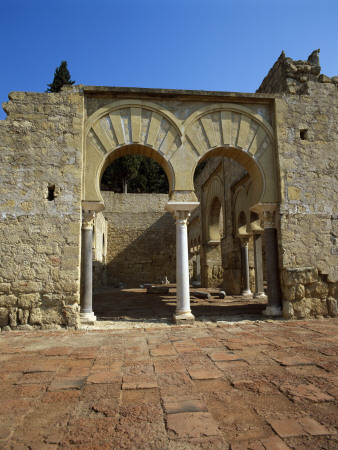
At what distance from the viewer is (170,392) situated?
2.83 m

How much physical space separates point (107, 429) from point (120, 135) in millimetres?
5329

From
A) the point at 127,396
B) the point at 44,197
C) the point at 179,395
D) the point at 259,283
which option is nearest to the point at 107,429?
the point at 127,396

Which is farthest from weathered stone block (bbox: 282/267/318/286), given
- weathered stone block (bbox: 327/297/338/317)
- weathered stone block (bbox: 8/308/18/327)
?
weathered stone block (bbox: 8/308/18/327)

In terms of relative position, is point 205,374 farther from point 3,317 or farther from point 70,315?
point 3,317

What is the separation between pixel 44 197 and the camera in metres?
6.01

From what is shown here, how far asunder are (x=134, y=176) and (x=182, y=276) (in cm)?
2468

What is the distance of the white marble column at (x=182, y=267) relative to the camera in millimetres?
6211

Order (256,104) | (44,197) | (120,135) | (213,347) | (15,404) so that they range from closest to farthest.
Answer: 1. (15,404)
2. (213,347)
3. (44,197)
4. (120,135)
5. (256,104)

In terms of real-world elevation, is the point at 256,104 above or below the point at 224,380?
above

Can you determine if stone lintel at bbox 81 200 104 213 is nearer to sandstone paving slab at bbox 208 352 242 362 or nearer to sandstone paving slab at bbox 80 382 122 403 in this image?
sandstone paving slab at bbox 208 352 242 362

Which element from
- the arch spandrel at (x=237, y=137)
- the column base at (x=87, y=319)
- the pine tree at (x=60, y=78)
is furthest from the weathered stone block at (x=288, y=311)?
the pine tree at (x=60, y=78)

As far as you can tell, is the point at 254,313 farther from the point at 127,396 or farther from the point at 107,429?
the point at 107,429

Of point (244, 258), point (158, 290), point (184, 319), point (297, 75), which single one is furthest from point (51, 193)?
point (158, 290)

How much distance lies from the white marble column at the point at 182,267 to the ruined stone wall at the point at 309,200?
1.88 m
